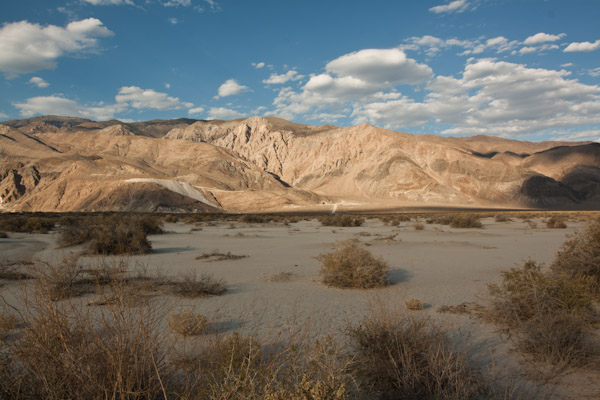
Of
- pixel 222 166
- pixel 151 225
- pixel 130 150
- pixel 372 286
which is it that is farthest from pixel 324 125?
pixel 372 286

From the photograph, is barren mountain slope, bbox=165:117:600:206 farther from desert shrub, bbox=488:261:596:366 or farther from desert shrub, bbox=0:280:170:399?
desert shrub, bbox=0:280:170:399

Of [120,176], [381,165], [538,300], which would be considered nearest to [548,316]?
[538,300]

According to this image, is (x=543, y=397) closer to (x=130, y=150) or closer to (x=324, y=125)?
(x=130, y=150)

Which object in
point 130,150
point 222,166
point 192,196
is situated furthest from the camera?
point 130,150

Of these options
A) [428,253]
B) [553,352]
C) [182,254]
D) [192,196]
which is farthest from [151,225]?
[192,196]

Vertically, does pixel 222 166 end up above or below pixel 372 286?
above

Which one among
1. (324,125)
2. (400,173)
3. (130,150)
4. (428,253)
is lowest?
(428,253)

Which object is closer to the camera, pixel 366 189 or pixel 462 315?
pixel 462 315

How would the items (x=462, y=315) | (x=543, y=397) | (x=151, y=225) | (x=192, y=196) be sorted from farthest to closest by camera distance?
(x=192, y=196)
(x=151, y=225)
(x=462, y=315)
(x=543, y=397)
